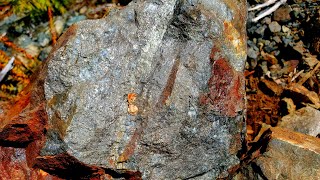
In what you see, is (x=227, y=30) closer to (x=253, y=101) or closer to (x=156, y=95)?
(x=156, y=95)

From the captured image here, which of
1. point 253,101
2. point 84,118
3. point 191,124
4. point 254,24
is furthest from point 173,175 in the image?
point 254,24

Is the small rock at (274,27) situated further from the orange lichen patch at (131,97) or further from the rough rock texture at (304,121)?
the orange lichen patch at (131,97)

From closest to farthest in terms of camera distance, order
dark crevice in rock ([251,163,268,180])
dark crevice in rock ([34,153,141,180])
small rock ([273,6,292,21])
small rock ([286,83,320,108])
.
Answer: dark crevice in rock ([34,153,141,180])
dark crevice in rock ([251,163,268,180])
small rock ([286,83,320,108])
small rock ([273,6,292,21])

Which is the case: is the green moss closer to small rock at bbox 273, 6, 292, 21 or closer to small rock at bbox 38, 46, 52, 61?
small rock at bbox 38, 46, 52, 61

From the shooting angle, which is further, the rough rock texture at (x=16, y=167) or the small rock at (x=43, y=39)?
the small rock at (x=43, y=39)

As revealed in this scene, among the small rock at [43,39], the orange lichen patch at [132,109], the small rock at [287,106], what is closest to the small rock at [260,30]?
the small rock at [287,106]

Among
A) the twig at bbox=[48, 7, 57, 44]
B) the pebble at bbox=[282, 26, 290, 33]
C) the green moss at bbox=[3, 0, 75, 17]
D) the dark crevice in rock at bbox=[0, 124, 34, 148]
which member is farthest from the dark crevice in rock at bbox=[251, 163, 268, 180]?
the green moss at bbox=[3, 0, 75, 17]

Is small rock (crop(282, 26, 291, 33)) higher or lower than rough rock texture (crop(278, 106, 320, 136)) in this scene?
higher
